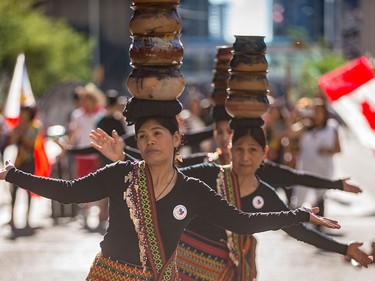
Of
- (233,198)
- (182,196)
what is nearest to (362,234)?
(233,198)

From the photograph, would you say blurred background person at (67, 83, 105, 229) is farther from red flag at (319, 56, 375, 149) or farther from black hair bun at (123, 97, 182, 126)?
black hair bun at (123, 97, 182, 126)

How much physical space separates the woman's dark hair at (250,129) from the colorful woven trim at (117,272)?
162 cm

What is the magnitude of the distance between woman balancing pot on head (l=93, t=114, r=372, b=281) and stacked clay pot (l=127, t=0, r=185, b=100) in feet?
3.11

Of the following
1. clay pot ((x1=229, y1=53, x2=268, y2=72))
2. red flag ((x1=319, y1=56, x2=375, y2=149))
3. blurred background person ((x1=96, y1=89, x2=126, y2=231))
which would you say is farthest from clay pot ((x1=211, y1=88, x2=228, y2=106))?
blurred background person ((x1=96, y1=89, x2=126, y2=231))

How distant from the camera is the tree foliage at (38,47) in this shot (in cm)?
4350

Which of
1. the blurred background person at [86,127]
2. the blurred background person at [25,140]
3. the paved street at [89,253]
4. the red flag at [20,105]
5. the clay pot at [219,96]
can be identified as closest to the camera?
the clay pot at [219,96]

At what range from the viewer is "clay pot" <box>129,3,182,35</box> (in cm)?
486

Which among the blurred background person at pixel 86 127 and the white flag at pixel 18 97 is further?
the white flag at pixel 18 97

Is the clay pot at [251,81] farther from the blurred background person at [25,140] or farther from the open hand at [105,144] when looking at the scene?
the blurred background person at [25,140]

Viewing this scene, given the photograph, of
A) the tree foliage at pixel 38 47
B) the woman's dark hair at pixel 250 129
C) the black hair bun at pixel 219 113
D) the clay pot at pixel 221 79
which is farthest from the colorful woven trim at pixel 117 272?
the tree foliage at pixel 38 47

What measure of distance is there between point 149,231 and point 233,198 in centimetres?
132

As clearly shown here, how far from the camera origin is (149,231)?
15.7 feet

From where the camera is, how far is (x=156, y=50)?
4.87m

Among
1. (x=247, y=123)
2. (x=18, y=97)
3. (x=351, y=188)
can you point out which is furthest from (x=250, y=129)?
(x=18, y=97)
